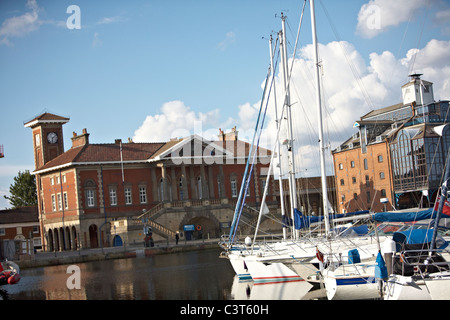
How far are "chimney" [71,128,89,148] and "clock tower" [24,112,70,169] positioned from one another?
12.2ft

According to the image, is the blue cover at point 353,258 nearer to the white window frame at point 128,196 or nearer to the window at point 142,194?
the white window frame at point 128,196

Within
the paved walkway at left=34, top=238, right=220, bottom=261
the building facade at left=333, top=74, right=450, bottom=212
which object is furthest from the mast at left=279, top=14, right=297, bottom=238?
the building facade at left=333, top=74, right=450, bottom=212

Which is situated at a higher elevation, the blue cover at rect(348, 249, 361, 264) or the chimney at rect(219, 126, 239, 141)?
the chimney at rect(219, 126, 239, 141)

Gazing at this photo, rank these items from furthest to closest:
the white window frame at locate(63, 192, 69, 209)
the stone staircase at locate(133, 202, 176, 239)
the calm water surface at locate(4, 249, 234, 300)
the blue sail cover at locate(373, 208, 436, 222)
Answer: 1. the white window frame at locate(63, 192, 69, 209)
2. the stone staircase at locate(133, 202, 176, 239)
3. the calm water surface at locate(4, 249, 234, 300)
4. the blue sail cover at locate(373, 208, 436, 222)

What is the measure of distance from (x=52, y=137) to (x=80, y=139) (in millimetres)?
5936

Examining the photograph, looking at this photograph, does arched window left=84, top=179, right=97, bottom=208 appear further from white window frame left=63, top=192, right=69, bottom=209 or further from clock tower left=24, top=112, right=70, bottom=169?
clock tower left=24, top=112, right=70, bottom=169

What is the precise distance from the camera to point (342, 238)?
30078 millimetres

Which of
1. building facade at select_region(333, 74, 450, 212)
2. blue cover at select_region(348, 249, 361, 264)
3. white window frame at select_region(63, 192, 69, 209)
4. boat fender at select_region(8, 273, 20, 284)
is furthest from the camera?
white window frame at select_region(63, 192, 69, 209)

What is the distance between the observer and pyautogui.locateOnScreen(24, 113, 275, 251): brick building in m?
63.6

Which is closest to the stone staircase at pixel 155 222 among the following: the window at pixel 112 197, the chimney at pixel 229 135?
the window at pixel 112 197

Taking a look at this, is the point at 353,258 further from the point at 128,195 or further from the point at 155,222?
the point at 128,195

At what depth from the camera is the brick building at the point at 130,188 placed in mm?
63562
